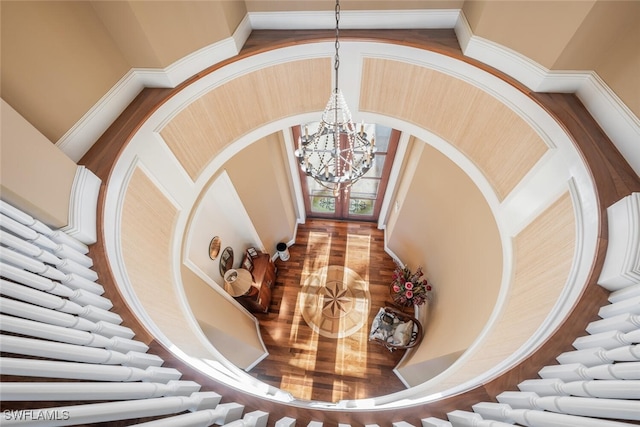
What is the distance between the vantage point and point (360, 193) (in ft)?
17.8

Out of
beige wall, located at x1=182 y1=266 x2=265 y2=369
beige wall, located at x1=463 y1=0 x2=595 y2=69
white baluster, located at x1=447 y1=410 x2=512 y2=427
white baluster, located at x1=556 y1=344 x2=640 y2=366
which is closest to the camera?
white baluster, located at x1=556 y1=344 x2=640 y2=366

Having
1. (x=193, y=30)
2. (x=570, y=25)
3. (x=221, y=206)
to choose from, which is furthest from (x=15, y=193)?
(x=570, y=25)

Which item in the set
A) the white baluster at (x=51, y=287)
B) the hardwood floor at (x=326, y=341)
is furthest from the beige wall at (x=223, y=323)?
the white baluster at (x=51, y=287)

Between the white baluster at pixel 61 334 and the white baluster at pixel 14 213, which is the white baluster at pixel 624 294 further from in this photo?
the white baluster at pixel 14 213

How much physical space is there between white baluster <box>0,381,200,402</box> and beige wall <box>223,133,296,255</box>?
272cm

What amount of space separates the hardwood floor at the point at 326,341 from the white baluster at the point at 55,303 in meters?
3.06

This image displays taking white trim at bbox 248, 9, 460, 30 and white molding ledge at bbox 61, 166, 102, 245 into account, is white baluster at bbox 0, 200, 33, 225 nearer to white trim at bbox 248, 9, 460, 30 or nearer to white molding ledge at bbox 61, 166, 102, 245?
white molding ledge at bbox 61, 166, 102, 245

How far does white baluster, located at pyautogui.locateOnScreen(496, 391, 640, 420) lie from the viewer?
3.13 ft

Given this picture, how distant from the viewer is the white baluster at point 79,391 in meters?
0.85

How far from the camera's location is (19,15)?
1646 millimetres

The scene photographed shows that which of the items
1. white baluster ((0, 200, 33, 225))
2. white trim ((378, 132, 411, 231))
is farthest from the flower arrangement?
white baluster ((0, 200, 33, 225))

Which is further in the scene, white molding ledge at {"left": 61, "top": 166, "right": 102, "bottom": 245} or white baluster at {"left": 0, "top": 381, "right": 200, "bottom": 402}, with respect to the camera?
white molding ledge at {"left": 61, "top": 166, "right": 102, "bottom": 245}

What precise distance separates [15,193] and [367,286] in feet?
14.6

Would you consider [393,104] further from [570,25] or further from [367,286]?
[367,286]
